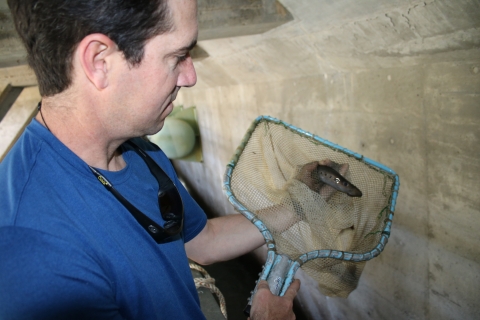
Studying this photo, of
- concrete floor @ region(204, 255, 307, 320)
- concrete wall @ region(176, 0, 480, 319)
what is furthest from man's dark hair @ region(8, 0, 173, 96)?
concrete floor @ region(204, 255, 307, 320)

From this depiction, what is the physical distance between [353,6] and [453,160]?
828mm

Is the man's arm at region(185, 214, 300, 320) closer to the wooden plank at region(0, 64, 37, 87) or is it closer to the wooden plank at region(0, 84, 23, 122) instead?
the wooden plank at region(0, 64, 37, 87)

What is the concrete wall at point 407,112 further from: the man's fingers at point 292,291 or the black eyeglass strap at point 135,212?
the black eyeglass strap at point 135,212

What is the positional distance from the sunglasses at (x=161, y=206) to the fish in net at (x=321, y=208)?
0.89 feet

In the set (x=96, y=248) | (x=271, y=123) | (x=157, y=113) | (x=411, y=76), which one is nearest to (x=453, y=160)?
(x=411, y=76)

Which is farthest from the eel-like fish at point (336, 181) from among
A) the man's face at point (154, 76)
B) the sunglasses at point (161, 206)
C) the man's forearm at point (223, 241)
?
the man's face at point (154, 76)

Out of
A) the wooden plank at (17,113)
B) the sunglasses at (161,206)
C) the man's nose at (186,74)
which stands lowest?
the wooden plank at (17,113)

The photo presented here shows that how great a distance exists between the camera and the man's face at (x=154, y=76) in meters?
0.87

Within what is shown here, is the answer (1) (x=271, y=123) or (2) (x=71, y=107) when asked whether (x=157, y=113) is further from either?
(1) (x=271, y=123)

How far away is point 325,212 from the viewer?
132cm

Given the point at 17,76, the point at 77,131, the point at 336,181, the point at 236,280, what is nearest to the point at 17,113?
the point at 17,76

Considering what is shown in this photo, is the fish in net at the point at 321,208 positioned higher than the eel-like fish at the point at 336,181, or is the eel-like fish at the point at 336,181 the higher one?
the eel-like fish at the point at 336,181

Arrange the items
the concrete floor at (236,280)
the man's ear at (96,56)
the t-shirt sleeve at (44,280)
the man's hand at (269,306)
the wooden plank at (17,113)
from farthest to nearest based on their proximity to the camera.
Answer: the wooden plank at (17,113) < the concrete floor at (236,280) < the man's hand at (269,306) < the man's ear at (96,56) < the t-shirt sleeve at (44,280)

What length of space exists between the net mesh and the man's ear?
2.24ft
